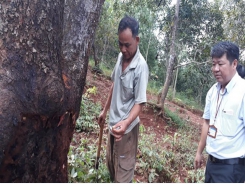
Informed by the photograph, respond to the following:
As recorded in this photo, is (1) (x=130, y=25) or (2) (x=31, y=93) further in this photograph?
(1) (x=130, y=25)

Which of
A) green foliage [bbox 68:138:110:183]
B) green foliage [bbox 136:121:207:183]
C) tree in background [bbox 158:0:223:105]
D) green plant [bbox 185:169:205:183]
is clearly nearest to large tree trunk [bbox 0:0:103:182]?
green foliage [bbox 68:138:110:183]

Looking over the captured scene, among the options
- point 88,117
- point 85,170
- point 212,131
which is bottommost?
point 85,170

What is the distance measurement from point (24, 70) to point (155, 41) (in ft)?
55.2

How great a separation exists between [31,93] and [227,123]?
1535 mm

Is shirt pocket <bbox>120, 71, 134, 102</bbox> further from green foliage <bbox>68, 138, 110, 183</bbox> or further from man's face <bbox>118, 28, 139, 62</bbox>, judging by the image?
green foliage <bbox>68, 138, 110, 183</bbox>

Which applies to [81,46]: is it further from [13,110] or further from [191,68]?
[191,68]

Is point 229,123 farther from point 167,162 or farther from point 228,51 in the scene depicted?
point 167,162

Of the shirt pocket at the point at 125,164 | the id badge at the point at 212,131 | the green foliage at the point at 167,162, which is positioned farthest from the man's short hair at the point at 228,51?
the green foliage at the point at 167,162

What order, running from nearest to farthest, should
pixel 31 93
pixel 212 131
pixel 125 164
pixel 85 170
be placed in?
pixel 31 93, pixel 212 131, pixel 125 164, pixel 85 170

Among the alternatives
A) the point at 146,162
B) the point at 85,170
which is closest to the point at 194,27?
the point at 146,162

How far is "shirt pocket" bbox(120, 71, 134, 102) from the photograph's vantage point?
254 cm

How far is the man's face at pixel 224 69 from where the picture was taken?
2.35 metres

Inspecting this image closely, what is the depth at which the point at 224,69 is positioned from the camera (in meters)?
2.35

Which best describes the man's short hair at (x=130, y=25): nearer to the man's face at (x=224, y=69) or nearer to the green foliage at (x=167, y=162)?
the man's face at (x=224, y=69)
